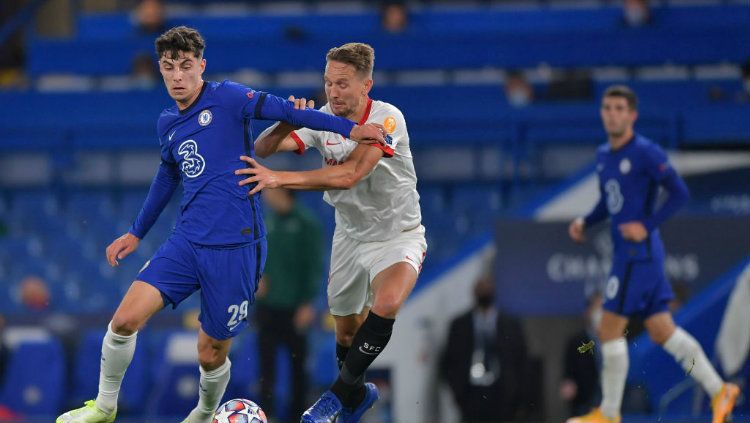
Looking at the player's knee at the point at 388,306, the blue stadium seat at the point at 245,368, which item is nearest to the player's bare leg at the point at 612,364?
the player's knee at the point at 388,306

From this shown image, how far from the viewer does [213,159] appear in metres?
6.28

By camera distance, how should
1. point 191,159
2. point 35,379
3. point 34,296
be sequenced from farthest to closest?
point 34,296 → point 35,379 → point 191,159

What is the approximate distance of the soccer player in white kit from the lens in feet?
21.3

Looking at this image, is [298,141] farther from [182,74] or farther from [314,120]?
[182,74]

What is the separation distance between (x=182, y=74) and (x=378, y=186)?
1.29 meters

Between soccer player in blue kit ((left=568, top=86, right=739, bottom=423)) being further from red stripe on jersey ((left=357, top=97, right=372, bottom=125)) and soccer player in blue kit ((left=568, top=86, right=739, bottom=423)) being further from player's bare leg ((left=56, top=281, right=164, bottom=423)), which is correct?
player's bare leg ((left=56, top=281, right=164, bottom=423))

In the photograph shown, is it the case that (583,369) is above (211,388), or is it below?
below

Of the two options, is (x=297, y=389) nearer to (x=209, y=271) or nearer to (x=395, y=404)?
(x=395, y=404)

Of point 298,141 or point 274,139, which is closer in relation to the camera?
point 274,139

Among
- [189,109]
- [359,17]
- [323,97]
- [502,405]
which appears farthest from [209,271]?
[359,17]

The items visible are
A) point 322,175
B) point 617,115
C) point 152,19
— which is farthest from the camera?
point 152,19

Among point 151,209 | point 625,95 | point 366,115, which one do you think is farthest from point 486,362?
point 151,209

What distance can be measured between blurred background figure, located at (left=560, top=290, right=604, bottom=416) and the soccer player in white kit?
10.6ft

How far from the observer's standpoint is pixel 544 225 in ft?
33.9
